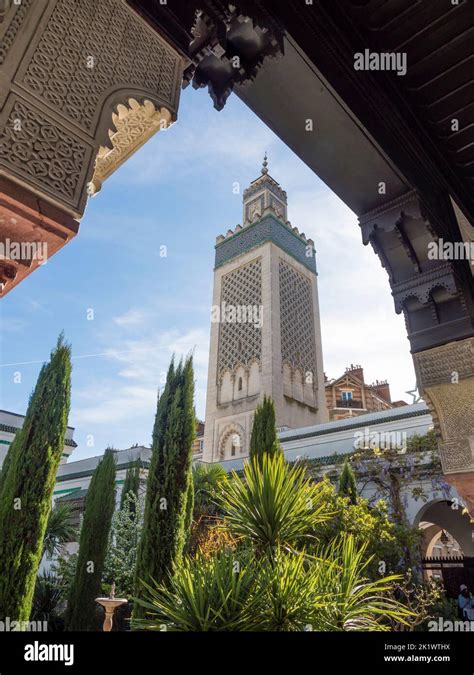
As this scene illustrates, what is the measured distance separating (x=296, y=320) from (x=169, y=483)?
9401 mm

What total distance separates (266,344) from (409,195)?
10.9m

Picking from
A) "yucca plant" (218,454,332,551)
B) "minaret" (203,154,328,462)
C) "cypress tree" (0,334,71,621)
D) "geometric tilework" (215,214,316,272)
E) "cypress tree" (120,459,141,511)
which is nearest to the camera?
"yucca plant" (218,454,332,551)

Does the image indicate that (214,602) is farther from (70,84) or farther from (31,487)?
(31,487)

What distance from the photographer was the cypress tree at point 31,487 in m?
4.89

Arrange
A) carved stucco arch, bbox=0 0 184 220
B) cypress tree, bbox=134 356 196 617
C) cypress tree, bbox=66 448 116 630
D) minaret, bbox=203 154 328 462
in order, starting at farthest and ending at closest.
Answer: minaret, bbox=203 154 328 462, cypress tree, bbox=66 448 116 630, cypress tree, bbox=134 356 196 617, carved stucco arch, bbox=0 0 184 220

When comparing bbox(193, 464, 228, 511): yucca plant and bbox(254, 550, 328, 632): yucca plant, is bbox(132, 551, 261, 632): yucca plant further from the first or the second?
bbox(193, 464, 228, 511): yucca plant

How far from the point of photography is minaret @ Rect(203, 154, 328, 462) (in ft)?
41.6

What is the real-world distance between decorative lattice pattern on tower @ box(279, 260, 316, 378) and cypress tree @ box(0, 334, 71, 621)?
7977 mm

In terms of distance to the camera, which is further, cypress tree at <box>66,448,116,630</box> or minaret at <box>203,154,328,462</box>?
minaret at <box>203,154,328,462</box>

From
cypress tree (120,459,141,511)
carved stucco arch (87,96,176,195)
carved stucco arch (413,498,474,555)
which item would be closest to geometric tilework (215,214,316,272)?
cypress tree (120,459,141,511)

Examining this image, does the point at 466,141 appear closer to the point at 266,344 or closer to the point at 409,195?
the point at 409,195

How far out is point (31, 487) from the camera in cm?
534

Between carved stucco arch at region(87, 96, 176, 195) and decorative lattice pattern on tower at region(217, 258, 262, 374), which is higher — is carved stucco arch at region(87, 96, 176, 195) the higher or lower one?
the lower one
